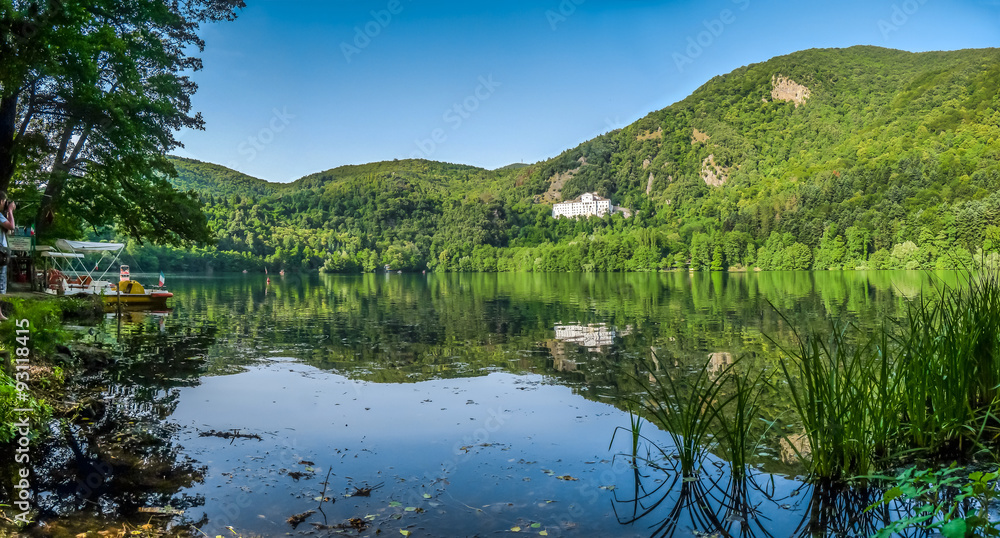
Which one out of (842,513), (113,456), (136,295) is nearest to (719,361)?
(842,513)

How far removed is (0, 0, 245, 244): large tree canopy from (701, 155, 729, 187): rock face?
621ft

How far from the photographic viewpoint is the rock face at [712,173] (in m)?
189

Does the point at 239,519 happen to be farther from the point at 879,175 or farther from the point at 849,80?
the point at 849,80

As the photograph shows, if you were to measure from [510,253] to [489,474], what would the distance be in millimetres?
161393

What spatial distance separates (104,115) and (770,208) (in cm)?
14225

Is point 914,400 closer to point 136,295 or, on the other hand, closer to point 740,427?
point 740,427

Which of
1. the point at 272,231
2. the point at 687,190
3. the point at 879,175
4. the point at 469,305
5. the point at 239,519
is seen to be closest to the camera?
the point at 239,519

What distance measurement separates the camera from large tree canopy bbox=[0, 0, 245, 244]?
47.6 ft

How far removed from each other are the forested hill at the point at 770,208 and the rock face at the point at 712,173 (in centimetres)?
48

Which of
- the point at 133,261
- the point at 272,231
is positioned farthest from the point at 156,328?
the point at 272,231

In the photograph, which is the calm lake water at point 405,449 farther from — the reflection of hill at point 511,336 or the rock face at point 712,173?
the rock face at point 712,173

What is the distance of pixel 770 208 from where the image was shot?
136 meters

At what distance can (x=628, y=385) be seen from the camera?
11859mm

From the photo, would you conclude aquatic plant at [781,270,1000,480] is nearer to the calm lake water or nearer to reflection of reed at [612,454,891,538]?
reflection of reed at [612,454,891,538]
